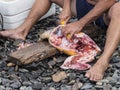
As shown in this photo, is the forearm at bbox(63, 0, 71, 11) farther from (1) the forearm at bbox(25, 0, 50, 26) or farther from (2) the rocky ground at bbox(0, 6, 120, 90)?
(2) the rocky ground at bbox(0, 6, 120, 90)

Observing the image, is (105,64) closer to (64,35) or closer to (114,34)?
(114,34)

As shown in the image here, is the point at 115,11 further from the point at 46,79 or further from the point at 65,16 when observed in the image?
the point at 46,79

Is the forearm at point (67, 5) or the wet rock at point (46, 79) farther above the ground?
the forearm at point (67, 5)

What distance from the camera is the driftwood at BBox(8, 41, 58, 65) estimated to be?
351 centimetres

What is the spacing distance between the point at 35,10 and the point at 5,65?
82cm

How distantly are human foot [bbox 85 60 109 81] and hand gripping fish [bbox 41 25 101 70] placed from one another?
0.59ft

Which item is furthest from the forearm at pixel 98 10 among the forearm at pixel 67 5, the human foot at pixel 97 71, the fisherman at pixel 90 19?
the human foot at pixel 97 71

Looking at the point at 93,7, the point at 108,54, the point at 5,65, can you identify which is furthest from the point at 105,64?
the point at 5,65

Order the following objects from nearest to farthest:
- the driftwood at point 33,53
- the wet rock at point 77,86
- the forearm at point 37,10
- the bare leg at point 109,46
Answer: the wet rock at point 77,86, the bare leg at point 109,46, the driftwood at point 33,53, the forearm at point 37,10

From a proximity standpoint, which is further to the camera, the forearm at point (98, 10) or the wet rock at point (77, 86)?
the forearm at point (98, 10)

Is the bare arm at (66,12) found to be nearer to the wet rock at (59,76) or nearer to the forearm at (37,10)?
the forearm at (37,10)

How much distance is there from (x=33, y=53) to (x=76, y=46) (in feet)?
1.32

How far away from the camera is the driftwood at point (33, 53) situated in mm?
3511

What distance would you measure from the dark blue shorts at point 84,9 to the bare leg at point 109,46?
295 millimetres
